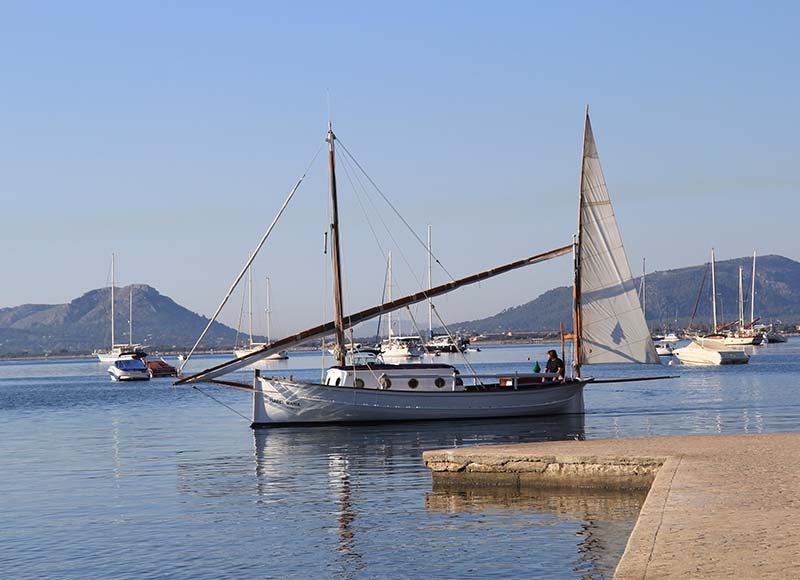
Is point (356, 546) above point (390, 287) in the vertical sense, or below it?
below

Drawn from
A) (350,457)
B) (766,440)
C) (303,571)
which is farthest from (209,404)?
(303,571)

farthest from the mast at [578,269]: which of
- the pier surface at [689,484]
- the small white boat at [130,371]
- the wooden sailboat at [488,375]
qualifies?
the small white boat at [130,371]

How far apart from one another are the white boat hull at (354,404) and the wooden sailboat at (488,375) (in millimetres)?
35

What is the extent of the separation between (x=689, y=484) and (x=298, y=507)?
7.85m

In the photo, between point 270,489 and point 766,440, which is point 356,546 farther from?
point 766,440

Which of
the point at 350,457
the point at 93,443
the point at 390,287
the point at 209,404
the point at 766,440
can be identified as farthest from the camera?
the point at 390,287

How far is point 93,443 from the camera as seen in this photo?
41406 mm

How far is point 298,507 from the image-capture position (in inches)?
880

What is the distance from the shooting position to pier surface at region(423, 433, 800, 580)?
39.1ft

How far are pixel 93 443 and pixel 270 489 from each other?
57.8ft

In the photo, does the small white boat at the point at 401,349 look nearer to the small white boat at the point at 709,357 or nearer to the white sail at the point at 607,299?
the small white boat at the point at 709,357

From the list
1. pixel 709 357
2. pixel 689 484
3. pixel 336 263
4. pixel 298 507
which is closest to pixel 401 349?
pixel 709 357

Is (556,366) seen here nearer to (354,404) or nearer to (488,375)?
(488,375)

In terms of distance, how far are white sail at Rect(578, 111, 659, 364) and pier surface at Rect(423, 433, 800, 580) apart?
19.2 meters
